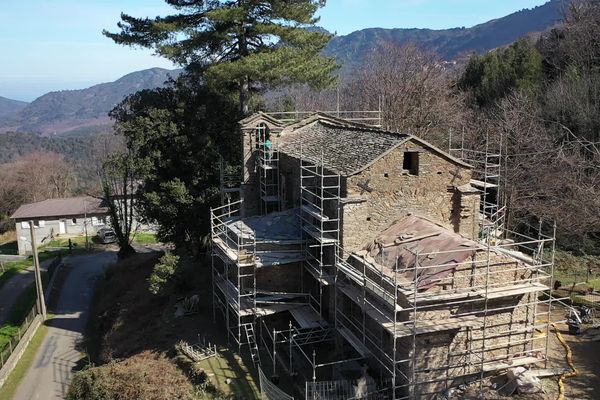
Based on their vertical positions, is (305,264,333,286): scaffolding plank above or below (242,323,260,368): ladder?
above

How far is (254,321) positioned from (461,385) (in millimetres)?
8697

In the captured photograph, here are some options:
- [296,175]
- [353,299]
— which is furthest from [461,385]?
[296,175]

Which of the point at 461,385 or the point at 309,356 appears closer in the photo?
the point at 461,385

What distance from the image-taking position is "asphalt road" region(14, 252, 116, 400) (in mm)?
25239

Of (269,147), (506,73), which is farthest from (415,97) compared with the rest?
(269,147)

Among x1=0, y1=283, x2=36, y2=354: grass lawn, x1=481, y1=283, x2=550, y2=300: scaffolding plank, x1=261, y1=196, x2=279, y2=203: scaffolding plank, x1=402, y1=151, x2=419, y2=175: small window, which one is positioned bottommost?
x1=0, y1=283, x2=36, y2=354: grass lawn

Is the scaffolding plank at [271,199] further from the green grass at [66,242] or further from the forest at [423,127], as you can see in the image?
the green grass at [66,242]

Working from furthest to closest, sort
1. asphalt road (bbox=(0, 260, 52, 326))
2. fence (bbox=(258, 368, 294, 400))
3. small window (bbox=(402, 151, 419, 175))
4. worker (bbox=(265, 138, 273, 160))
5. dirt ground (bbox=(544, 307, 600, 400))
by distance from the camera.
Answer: asphalt road (bbox=(0, 260, 52, 326)) < worker (bbox=(265, 138, 273, 160)) < small window (bbox=(402, 151, 419, 175)) < fence (bbox=(258, 368, 294, 400)) < dirt ground (bbox=(544, 307, 600, 400))

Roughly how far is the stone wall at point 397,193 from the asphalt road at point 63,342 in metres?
15.7

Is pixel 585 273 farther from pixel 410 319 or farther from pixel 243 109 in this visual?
pixel 243 109

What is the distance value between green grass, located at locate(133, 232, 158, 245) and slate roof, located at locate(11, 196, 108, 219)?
510 cm

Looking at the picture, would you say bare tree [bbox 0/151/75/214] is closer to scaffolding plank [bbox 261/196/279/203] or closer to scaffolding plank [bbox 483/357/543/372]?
scaffolding plank [bbox 261/196/279/203]

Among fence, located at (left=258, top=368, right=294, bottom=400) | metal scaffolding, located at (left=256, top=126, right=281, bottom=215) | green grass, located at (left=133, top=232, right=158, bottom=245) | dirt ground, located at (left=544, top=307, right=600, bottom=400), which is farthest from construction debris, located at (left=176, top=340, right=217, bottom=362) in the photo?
green grass, located at (left=133, top=232, right=158, bottom=245)

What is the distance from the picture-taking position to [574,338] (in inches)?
801
